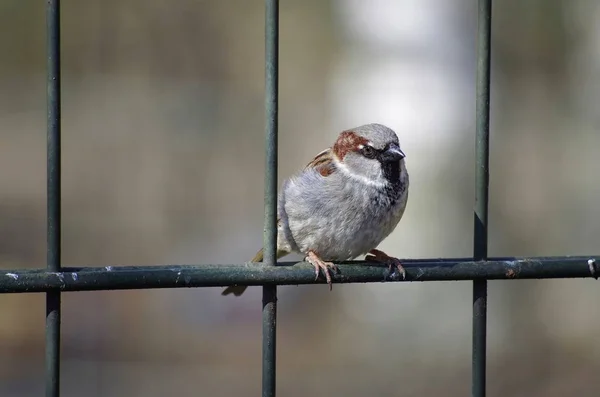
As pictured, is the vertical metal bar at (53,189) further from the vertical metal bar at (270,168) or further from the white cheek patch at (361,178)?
the white cheek patch at (361,178)

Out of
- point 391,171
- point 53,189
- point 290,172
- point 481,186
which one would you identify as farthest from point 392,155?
point 290,172

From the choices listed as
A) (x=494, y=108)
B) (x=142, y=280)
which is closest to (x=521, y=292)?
(x=494, y=108)

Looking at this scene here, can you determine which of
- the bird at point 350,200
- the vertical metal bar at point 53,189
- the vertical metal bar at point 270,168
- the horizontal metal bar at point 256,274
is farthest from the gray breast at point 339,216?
the vertical metal bar at point 53,189

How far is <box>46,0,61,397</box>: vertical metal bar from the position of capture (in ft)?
3.62

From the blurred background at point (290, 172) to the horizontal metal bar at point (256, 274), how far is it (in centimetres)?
285

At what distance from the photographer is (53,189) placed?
44.1 inches

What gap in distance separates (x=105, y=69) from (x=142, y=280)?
194 inches

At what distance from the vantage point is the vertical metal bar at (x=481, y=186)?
1272mm

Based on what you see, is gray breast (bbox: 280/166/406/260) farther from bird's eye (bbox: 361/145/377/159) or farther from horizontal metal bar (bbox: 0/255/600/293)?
horizontal metal bar (bbox: 0/255/600/293)

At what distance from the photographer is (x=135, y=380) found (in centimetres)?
422

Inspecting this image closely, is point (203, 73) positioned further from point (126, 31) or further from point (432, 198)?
point (432, 198)

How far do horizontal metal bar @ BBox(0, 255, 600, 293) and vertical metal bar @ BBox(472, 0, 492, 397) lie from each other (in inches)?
1.5

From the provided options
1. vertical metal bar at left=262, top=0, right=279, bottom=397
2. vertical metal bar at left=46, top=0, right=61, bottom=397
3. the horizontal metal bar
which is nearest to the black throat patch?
the horizontal metal bar

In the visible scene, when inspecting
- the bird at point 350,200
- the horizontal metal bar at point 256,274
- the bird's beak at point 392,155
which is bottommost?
the horizontal metal bar at point 256,274
